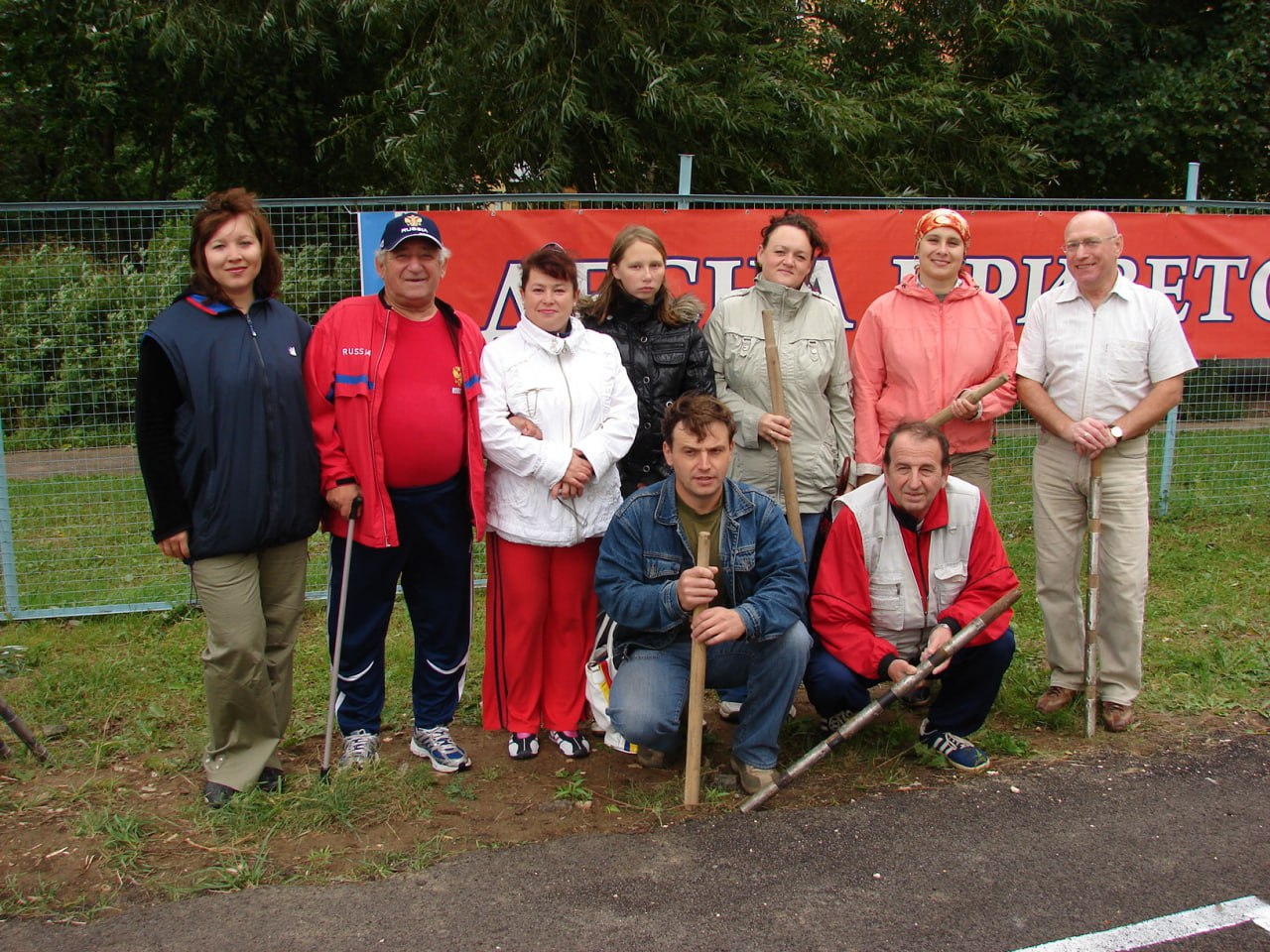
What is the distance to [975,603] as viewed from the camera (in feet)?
12.9

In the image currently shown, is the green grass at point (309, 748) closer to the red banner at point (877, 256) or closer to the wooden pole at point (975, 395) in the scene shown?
the wooden pole at point (975, 395)

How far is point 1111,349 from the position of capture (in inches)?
171

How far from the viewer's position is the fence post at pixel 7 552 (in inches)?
228

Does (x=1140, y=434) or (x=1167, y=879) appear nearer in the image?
(x=1167, y=879)

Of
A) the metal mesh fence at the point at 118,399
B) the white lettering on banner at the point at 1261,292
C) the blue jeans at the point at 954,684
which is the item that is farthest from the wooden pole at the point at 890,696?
the white lettering on banner at the point at 1261,292

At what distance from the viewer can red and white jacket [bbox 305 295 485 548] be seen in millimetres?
3686

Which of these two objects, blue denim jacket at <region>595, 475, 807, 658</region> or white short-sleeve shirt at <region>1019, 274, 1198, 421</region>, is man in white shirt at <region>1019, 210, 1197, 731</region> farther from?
blue denim jacket at <region>595, 475, 807, 658</region>

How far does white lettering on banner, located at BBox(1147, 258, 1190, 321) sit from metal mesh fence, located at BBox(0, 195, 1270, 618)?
1.19 feet

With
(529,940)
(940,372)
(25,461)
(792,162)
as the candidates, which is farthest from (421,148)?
(529,940)

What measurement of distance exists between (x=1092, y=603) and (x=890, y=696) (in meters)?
1.16

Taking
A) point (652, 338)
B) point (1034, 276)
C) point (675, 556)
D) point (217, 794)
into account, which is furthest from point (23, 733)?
point (1034, 276)

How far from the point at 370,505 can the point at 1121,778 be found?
2786 mm

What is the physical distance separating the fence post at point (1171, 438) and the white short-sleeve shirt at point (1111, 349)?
2.74 meters

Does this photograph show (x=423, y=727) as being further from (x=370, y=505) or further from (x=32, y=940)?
(x=32, y=940)
